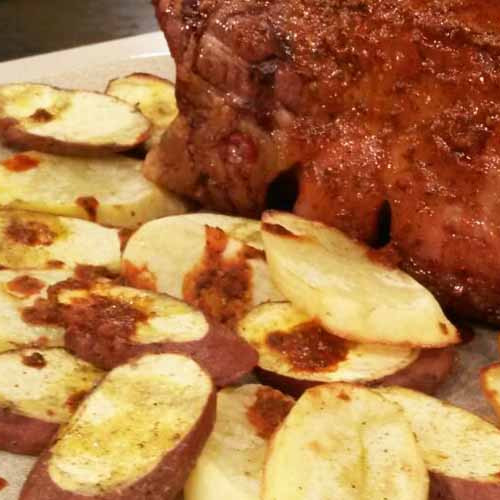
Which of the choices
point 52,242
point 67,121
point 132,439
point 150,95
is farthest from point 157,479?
point 150,95

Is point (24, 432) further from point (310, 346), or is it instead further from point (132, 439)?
point (310, 346)

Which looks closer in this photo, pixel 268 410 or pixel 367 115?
pixel 268 410

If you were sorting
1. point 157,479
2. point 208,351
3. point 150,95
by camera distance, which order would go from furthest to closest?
point 150,95 < point 208,351 < point 157,479

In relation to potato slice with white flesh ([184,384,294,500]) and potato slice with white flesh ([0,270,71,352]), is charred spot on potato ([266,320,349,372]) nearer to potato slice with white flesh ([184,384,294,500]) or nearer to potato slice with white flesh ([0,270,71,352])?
potato slice with white flesh ([184,384,294,500])

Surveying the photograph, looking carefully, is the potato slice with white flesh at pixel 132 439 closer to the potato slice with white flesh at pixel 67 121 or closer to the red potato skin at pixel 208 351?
the red potato skin at pixel 208 351

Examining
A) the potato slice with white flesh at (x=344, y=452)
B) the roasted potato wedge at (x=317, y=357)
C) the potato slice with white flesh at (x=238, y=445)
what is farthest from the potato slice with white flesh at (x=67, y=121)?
the potato slice with white flesh at (x=344, y=452)

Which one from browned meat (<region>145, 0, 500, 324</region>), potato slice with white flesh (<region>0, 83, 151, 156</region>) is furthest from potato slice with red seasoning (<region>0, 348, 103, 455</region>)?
potato slice with white flesh (<region>0, 83, 151, 156</region>)

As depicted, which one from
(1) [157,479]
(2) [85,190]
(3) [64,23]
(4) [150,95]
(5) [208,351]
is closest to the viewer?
(1) [157,479]
